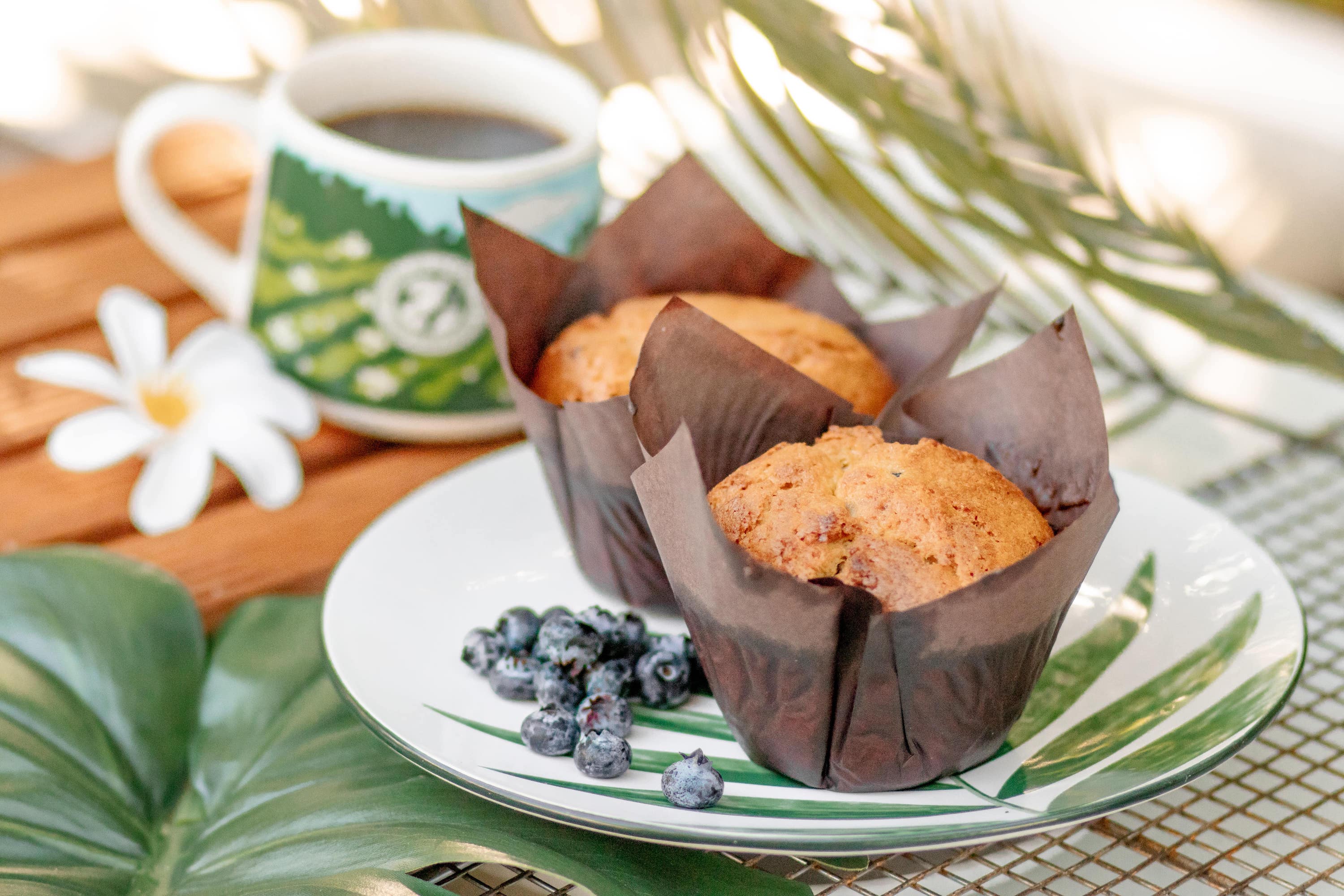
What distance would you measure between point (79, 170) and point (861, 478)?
4.34 ft

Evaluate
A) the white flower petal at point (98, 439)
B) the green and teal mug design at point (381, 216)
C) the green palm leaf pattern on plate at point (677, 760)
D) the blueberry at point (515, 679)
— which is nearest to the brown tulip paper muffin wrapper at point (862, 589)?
the green palm leaf pattern on plate at point (677, 760)

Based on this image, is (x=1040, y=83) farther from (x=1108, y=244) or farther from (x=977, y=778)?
(x=977, y=778)

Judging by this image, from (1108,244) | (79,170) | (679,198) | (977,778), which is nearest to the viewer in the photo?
(977,778)

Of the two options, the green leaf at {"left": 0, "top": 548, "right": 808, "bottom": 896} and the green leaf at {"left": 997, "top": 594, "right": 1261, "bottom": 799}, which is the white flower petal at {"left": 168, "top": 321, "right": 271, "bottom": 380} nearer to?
the green leaf at {"left": 0, "top": 548, "right": 808, "bottom": 896}

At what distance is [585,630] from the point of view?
0.90m

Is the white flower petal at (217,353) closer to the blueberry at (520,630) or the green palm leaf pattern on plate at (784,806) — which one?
the blueberry at (520,630)

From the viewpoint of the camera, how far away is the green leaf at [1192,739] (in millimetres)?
747

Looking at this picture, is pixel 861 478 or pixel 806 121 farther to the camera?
pixel 806 121

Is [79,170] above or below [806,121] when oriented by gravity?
below

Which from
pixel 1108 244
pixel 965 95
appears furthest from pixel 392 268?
pixel 1108 244

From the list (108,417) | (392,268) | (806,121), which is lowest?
(108,417)

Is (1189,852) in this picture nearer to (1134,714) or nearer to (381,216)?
(1134,714)

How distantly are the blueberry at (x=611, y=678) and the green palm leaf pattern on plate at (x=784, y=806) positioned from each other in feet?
0.30

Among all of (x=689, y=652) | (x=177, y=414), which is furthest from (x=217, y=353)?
(x=689, y=652)
